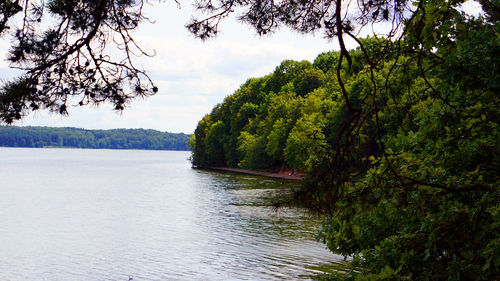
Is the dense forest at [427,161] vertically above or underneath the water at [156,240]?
above

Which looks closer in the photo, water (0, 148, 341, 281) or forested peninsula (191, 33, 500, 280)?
forested peninsula (191, 33, 500, 280)

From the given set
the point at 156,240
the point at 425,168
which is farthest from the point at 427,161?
the point at 156,240

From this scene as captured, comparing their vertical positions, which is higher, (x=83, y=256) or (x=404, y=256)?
(x=404, y=256)

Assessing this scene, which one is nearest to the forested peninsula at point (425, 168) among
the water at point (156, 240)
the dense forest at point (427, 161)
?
the dense forest at point (427, 161)

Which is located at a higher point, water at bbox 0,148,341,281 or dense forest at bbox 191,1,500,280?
dense forest at bbox 191,1,500,280

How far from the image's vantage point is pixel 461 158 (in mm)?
6785

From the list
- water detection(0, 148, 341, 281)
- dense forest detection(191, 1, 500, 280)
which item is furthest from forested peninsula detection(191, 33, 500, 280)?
water detection(0, 148, 341, 281)

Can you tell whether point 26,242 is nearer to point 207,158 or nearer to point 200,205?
point 200,205

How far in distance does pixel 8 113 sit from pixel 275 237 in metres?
20.6

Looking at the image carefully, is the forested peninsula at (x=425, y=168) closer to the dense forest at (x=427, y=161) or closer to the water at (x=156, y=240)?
the dense forest at (x=427, y=161)

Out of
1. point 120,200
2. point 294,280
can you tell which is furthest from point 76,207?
point 294,280

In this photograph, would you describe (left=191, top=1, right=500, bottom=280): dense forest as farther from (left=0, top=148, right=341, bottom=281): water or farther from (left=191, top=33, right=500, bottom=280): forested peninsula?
(left=0, top=148, right=341, bottom=281): water

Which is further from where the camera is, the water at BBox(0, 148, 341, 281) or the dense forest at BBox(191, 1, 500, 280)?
the water at BBox(0, 148, 341, 281)

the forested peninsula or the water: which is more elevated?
the forested peninsula
